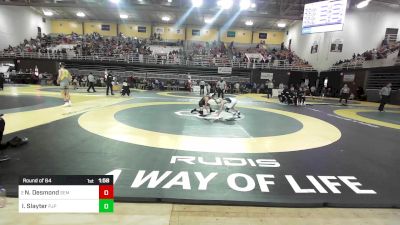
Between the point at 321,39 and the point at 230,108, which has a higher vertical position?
the point at 321,39

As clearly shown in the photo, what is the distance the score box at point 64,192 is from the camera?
6.60 feet

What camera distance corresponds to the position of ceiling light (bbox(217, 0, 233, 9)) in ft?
94.2

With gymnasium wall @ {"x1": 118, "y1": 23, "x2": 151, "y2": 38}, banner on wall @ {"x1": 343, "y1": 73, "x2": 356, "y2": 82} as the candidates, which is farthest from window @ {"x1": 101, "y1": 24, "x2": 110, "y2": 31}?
banner on wall @ {"x1": 343, "y1": 73, "x2": 356, "y2": 82}

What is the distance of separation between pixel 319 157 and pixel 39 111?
29.2ft

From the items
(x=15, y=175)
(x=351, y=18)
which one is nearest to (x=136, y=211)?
(x=15, y=175)

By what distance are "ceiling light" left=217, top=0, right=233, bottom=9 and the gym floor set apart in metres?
24.2

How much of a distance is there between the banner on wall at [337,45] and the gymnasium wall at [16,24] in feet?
120

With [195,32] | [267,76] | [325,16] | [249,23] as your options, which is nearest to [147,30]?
[195,32]

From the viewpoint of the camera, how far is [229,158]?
186 inches

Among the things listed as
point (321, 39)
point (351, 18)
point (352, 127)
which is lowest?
point (352, 127)

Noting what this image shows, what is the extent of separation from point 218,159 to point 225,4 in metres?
27.7

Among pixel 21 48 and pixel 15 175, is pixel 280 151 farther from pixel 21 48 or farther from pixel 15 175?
pixel 21 48

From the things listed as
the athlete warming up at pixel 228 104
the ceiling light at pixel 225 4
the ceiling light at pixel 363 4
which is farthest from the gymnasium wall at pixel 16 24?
the ceiling light at pixel 363 4

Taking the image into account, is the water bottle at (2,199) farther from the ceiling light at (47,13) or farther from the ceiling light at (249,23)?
the ceiling light at (47,13)
